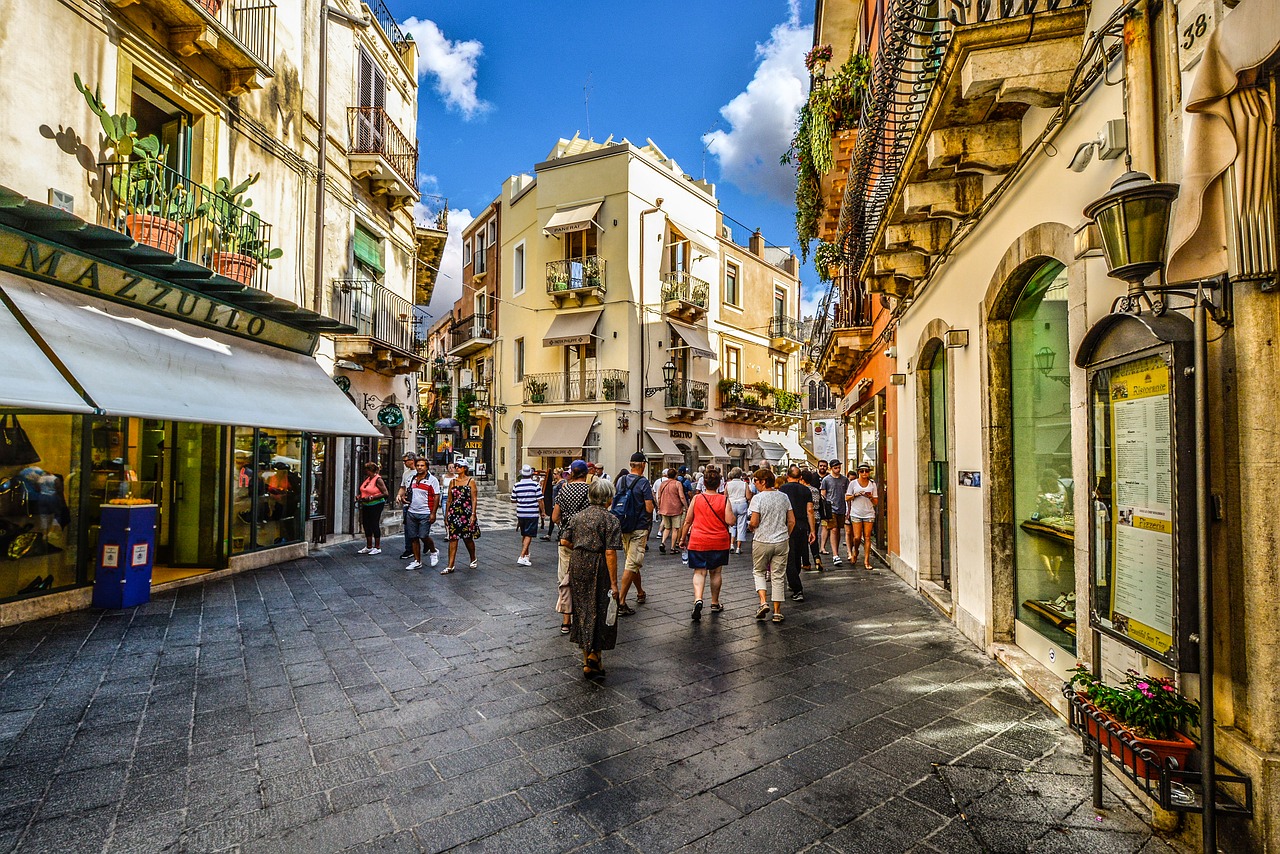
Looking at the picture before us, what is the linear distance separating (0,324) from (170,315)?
2750 millimetres

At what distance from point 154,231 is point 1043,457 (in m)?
9.70

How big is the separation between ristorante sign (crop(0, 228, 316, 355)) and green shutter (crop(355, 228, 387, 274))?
3.98 metres

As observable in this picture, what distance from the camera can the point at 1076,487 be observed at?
4.12 m

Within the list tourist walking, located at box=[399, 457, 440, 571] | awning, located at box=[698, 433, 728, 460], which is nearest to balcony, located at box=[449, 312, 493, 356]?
awning, located at box=[698, 433, 728, 460]

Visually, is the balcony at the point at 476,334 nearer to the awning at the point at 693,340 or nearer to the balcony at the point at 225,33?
the awning at the point at 693,340

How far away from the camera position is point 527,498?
1150 centimetres

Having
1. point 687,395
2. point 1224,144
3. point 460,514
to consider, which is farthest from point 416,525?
point 687,395

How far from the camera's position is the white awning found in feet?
16.4

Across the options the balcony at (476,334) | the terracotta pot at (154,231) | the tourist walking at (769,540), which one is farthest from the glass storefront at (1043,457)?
the balcony at (476,334)

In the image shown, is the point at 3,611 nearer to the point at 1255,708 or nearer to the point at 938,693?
the point at 938,693

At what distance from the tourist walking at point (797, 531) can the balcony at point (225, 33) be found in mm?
9454

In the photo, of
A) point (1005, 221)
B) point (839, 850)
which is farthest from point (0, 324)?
point (1005, 221)

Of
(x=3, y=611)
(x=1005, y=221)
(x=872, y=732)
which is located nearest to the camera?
(x=872, y=732)

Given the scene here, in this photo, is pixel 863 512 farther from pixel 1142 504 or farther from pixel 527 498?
pixel 1142 504
